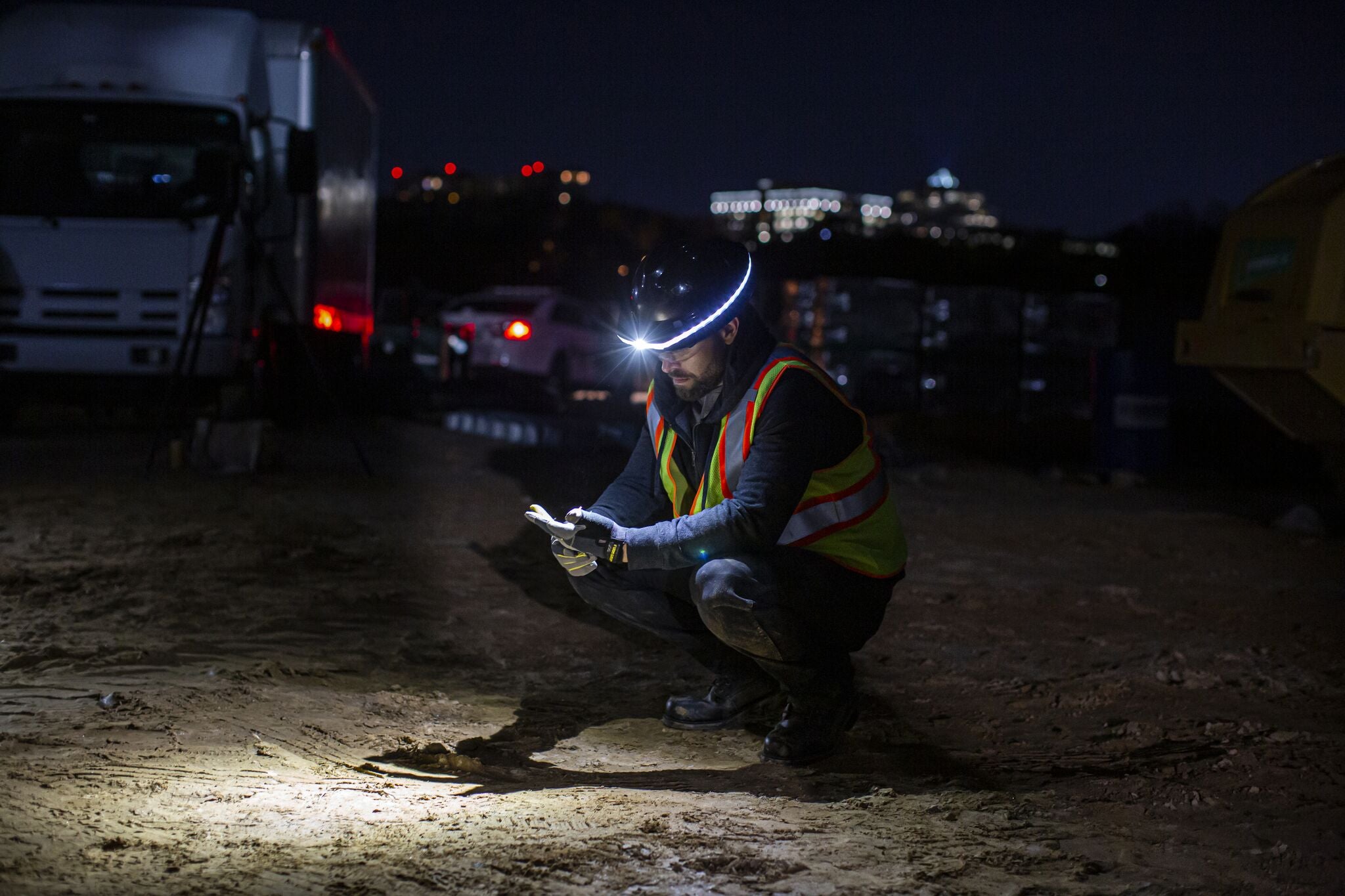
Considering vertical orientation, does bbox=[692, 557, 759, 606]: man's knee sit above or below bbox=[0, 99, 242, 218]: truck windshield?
below

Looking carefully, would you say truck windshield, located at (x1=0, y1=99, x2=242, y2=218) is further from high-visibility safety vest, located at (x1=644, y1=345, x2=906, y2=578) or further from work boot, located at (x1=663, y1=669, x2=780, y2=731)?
high-visibility safety vest, located at (x1=644, y1=345, x2=906, y2=578)

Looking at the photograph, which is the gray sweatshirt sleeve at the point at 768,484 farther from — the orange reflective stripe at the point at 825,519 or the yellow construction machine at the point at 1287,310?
the yellow construction machine at the point at 1287,310

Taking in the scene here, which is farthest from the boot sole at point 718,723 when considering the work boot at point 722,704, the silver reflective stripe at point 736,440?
the silver reflective stripe at point 736,440

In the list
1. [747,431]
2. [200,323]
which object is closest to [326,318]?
[200,323]

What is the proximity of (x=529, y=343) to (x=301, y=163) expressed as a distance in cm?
834

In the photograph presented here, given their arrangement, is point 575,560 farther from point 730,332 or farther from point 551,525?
point 730,332

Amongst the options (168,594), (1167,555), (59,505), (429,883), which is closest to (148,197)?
(59,505)

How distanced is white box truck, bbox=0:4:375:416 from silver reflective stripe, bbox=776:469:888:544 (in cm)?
858

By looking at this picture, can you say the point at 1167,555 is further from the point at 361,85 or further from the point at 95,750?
the point at 361,85

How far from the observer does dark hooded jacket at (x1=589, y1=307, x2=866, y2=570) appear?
383cm

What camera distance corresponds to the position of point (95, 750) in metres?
3.79

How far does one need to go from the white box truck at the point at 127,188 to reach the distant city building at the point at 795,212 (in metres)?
45.1

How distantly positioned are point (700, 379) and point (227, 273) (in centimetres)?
872

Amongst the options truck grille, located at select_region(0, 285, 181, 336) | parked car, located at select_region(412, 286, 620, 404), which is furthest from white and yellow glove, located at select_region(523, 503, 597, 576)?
parked car, located at select_region(412, 286, 620, 404)
